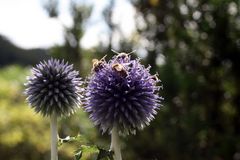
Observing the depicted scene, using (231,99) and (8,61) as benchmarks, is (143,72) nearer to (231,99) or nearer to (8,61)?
(231,99)

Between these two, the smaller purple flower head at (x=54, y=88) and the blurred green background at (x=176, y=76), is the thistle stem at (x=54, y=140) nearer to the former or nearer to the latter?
the smaller purple flower head at (x=54, y=88)

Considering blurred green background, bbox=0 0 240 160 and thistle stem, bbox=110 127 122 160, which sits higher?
blurred green background, bbox=0 0 240 160

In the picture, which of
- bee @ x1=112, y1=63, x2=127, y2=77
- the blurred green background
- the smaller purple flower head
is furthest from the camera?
the blurred green background

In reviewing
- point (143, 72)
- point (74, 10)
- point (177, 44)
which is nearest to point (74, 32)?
point (74, 10)

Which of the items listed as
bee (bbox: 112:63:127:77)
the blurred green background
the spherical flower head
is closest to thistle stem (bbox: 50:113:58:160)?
the spherical flower head

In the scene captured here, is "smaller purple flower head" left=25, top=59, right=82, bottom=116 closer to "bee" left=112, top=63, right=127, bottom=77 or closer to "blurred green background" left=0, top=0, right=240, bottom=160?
"bee" left=112, top=63, right=127, bottom=77

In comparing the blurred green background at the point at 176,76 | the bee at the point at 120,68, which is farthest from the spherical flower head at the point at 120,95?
the blurred green background at the point at 176,76
